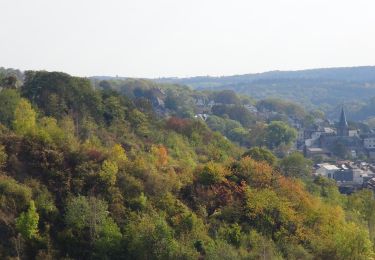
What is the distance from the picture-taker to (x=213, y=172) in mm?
27531

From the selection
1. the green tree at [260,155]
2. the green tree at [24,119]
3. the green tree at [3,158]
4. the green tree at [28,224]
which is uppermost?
the green tree at [24,119]

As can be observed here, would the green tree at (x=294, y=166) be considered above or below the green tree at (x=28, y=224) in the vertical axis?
below

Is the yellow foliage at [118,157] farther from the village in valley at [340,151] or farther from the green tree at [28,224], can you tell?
the village in valley at [340,151]

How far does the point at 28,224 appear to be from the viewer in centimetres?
2217

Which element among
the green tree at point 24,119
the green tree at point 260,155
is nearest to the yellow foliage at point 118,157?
the green tree at point 24,119

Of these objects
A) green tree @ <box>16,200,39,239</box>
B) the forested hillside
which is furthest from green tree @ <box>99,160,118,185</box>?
green tree @ <box>16,200,39,239</box>

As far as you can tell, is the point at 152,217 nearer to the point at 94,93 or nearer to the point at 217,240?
the point at 217,240

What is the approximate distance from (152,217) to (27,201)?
17.5 feet

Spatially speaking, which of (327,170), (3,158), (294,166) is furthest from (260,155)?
(327,170)

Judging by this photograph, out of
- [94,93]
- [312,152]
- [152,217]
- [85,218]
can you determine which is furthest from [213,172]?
[312,152]

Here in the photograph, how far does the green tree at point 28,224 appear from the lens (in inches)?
872

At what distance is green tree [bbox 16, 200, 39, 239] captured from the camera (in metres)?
22.2

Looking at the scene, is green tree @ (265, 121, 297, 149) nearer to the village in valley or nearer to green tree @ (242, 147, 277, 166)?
the village in valley

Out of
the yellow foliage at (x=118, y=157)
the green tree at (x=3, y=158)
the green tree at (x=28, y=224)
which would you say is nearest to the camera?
the green tree at (x=28, y=224)
